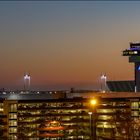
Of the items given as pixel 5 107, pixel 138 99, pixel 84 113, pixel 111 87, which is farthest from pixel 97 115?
pixel 111 87

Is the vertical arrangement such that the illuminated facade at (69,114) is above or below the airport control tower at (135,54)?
below

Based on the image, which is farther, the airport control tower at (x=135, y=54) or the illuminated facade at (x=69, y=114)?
the airport control tower at (x=135, y=54)

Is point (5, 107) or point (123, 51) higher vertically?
point (123, 51)

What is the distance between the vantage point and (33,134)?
103 m

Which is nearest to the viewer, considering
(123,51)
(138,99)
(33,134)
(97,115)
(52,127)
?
(52,127)

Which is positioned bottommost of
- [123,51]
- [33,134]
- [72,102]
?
[33,134]

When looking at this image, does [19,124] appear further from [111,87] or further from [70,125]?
[111,87]

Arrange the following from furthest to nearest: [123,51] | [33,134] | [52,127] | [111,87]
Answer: [111,87], [123,51], [33,134], [52,127]

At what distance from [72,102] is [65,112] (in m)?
3.03

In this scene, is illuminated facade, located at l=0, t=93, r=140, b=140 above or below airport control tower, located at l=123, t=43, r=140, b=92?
below

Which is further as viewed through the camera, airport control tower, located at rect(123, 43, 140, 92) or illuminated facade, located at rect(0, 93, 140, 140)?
airport control tower, located at rect(123, 43, 140, 92)

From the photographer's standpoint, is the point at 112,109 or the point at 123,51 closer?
the point at 112,109

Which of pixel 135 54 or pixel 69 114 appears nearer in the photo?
pixel 69 114

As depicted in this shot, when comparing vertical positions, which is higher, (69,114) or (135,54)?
(135,54)
